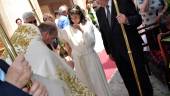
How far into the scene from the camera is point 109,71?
9.74m

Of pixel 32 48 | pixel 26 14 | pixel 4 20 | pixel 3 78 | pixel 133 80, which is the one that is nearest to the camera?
pixel 3 78

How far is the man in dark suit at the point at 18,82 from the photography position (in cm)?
201

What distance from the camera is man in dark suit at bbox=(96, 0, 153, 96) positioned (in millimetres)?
5480

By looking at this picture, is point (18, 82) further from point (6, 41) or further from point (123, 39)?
point (123, 39)

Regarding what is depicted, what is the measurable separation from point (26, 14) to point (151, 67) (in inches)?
110

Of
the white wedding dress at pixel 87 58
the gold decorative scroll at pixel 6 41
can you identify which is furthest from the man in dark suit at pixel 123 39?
the gold decorative scroll at pixel 6 41

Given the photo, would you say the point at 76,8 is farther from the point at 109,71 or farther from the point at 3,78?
the point at 3,78

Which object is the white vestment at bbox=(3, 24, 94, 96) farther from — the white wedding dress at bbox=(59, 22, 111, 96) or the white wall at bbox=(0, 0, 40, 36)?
the white wall at bbox=(0, 0, 40, 36)

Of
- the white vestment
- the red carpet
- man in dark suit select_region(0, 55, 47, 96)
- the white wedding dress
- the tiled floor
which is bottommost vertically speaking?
the red carpet

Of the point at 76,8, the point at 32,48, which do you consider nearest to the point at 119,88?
the point at 76,8

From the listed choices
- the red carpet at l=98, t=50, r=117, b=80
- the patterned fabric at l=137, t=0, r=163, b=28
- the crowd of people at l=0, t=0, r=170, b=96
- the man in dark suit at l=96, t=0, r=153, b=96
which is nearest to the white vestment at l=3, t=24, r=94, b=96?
the crowd of people at l=0, t=0, r=170, b=96

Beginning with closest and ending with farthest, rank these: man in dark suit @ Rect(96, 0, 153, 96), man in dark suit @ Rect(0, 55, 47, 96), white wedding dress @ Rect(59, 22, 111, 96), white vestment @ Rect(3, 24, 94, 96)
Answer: man in dark suit @ Rect(0, 55, 47, 96) → white vestment @ Rect(3, 24, 94, 96) → man in dark suit @ Rect(96, 0, 153, 96) → white wedding dress @ Rect(59, 22, 111, 96)

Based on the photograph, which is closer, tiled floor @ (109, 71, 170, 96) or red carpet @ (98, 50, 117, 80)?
tiled floor @ (109, 71, 170, 96)

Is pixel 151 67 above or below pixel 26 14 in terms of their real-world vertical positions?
below
